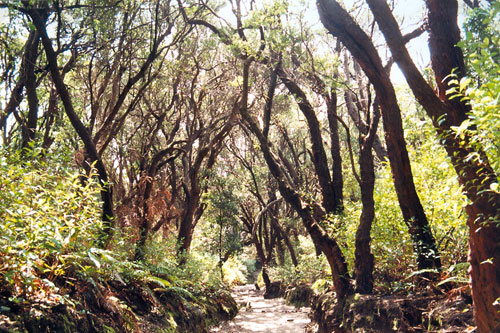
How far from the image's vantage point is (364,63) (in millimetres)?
6211

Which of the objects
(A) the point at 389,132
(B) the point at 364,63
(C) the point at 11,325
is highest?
(B) the point at 364,63

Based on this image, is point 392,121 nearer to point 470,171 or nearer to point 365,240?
point 365,240

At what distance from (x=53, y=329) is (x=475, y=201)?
416 cm

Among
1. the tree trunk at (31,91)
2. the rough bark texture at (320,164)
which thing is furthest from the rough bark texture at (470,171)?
the tree trunk at (31,91)

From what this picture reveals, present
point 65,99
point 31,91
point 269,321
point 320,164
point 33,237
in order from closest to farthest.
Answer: point 33,237
point 65,99
point 31,91
point 320,164
point 269,321

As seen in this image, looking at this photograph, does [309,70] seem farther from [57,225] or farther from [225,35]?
[57,225]

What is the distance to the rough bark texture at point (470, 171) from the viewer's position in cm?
392

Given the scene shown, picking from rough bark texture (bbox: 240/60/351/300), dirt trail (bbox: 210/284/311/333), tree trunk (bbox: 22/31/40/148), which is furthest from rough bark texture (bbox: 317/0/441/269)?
Result: tree trunk (bbox: 22/31/40/148)

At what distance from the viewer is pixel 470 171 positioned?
4066 mm

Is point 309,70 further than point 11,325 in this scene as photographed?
Yes

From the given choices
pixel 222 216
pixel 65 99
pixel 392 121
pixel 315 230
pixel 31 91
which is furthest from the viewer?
pixel 222 216

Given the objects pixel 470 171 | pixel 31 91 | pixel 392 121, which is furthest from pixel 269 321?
pixel 470 171

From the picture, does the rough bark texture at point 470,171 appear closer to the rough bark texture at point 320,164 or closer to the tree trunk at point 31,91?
the rough bark texture at point 320,164

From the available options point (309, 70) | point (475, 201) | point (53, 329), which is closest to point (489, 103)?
point (475, 201)
